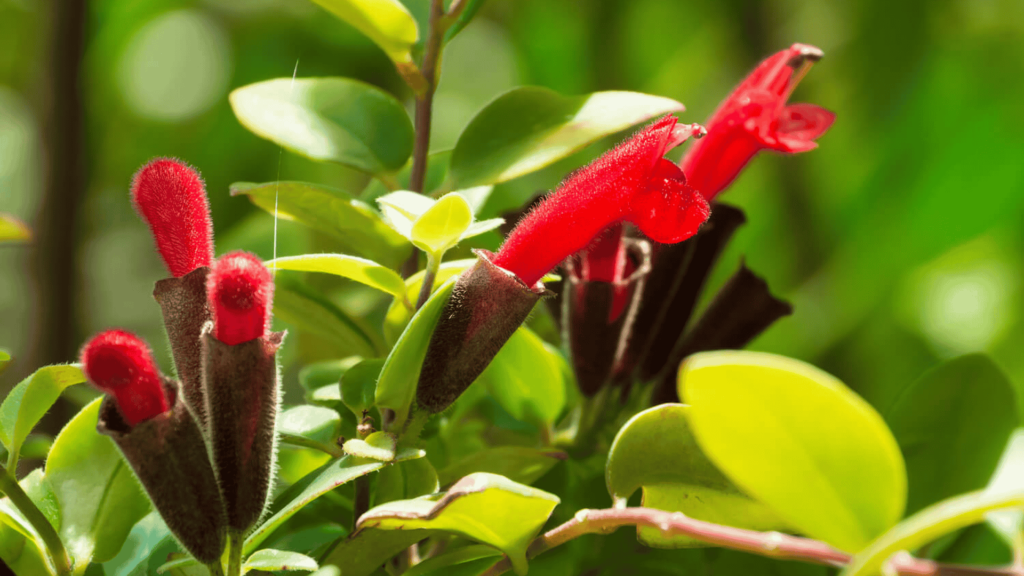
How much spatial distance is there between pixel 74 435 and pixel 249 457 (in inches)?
3.6

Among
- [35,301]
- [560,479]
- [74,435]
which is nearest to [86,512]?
[74,435]

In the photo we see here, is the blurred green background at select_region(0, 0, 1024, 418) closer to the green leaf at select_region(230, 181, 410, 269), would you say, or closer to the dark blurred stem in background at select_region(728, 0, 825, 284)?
the dark blurred stem in background at select_region(728, 0, 825, 284)

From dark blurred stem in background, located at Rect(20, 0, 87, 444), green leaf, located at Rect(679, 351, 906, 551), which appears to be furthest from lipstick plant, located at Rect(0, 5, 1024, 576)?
dark blurred stem in background, located at Rect(20, 0, 87, 444)

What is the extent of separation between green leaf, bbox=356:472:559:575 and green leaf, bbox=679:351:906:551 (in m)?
0.07

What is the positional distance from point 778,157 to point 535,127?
44.3 inches

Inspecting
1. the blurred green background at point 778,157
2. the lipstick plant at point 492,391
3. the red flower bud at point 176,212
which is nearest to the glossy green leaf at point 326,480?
the lipstick plant at point 492,391

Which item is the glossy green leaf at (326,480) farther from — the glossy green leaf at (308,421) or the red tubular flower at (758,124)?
the red tubular flower at (758,124)

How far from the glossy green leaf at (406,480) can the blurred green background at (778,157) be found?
1108mm

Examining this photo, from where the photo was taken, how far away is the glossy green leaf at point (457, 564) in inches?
12.1

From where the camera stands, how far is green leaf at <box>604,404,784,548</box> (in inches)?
11.7

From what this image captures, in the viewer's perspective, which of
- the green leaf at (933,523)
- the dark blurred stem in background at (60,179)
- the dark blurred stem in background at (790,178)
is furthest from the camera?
the dark blurred stem in background at (790,178)

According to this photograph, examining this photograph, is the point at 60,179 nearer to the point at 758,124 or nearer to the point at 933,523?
the point at 758,124

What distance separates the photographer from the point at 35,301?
3.08 ft

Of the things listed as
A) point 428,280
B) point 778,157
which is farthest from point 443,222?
point 778,157
